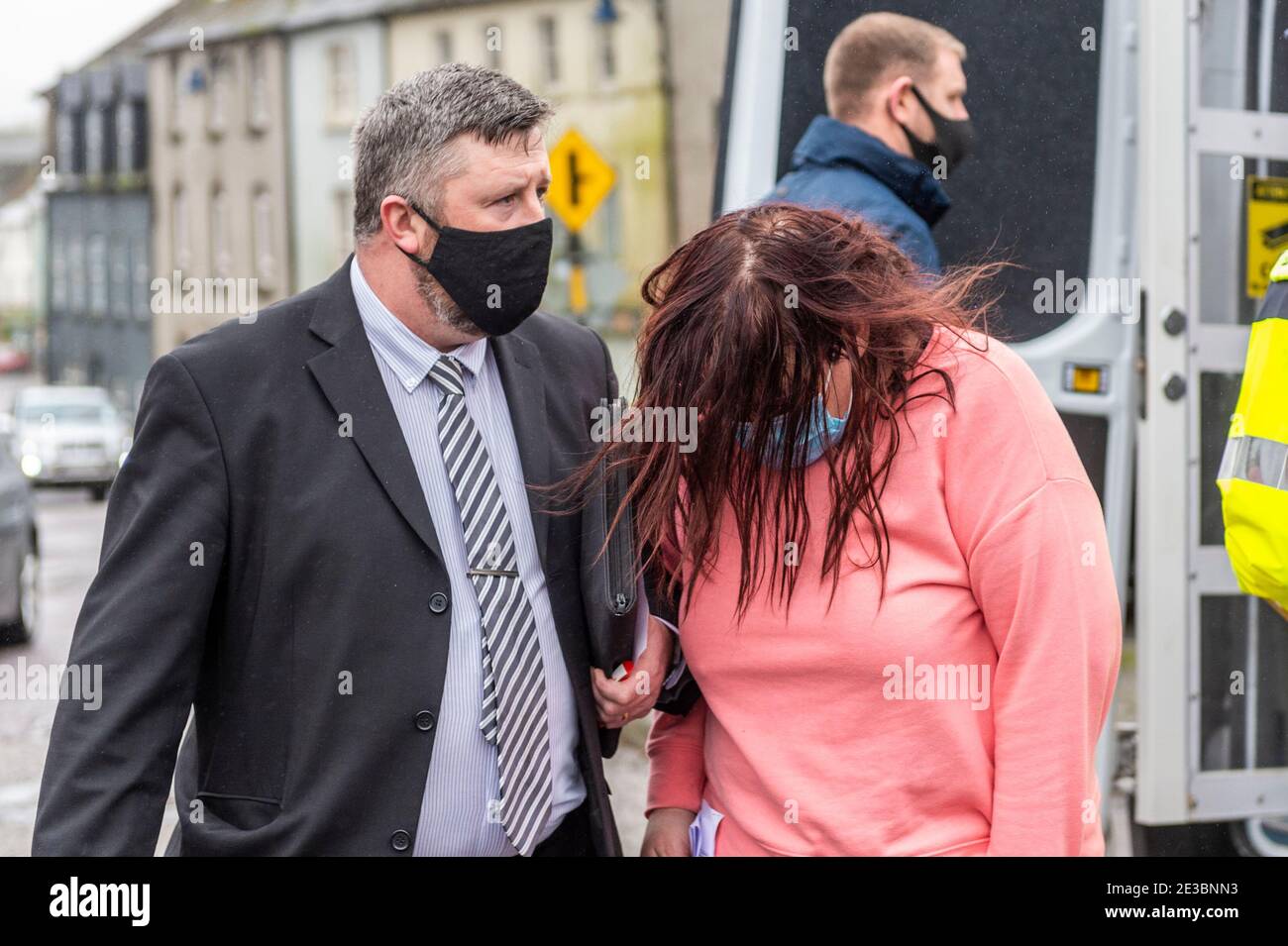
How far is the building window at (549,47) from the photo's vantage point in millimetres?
20859

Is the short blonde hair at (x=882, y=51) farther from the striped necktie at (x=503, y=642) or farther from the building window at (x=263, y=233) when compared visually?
the building window at (x=263, y=233)

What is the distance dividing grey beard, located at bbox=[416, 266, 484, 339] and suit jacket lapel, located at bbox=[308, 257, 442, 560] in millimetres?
108

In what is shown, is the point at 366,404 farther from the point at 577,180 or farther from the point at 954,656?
the point at 577,180

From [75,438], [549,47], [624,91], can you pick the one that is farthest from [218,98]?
[75,438]

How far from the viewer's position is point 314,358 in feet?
7.09

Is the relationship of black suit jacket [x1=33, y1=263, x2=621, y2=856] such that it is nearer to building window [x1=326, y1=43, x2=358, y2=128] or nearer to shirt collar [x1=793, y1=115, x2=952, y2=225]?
shirt collar [x1=793, y1=115, x2=952, y2=225]

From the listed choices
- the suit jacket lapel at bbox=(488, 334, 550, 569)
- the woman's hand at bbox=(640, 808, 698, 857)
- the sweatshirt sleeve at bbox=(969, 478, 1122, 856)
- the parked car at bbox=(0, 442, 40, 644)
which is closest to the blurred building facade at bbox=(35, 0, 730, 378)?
the parked car at bbox=(0, 442, 40, 644)

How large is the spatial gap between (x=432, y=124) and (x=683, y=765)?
3.36 ft

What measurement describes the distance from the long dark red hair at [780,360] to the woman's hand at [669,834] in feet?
1.31

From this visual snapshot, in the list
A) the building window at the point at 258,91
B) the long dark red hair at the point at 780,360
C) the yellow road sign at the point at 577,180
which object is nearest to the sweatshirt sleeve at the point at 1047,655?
the long dark red hair at the point at 780,360

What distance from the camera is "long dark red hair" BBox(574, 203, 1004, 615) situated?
190 centimetres

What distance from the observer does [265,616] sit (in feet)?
6.84

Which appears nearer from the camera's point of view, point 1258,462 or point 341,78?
point 1258,462
